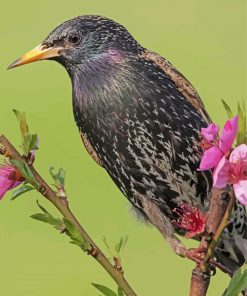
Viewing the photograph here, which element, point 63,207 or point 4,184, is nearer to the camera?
point 63,207

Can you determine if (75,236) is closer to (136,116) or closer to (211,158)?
(211,158)

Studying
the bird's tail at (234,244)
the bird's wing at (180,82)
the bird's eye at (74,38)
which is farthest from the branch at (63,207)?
the bird's tail at (234,244)

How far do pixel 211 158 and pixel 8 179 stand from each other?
0.32 metres

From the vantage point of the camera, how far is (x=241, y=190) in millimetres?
846

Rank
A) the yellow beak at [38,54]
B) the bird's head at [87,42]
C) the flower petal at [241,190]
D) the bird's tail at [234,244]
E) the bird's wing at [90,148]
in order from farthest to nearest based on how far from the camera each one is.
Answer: the bird's tail at [234,244] < the bird's wing at [90,148] < the bird's head at [87,42] < the yellow beak at [38,54] < the flower petal at [241,190]

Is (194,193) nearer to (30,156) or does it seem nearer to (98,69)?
(98,69)

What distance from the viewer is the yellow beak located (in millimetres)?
1513

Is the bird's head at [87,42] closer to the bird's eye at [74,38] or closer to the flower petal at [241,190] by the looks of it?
the bird's eye at [74,38]

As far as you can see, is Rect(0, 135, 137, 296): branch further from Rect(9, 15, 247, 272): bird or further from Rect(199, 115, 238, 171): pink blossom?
Rect(9, 15, 247, 272): bird

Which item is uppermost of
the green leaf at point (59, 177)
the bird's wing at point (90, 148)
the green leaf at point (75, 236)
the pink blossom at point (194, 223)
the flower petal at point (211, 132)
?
the flower petal at point (211, 132)

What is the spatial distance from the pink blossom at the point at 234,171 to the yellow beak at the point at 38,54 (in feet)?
2.28

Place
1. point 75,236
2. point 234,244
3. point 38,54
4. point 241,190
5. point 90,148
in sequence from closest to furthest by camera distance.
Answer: point 241,190, point 75,236, point 38,54, point 90,148, point 234,244

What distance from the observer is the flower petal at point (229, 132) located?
0.85 metres

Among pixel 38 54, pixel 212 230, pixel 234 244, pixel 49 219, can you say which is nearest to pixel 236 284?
pixel 212 230
